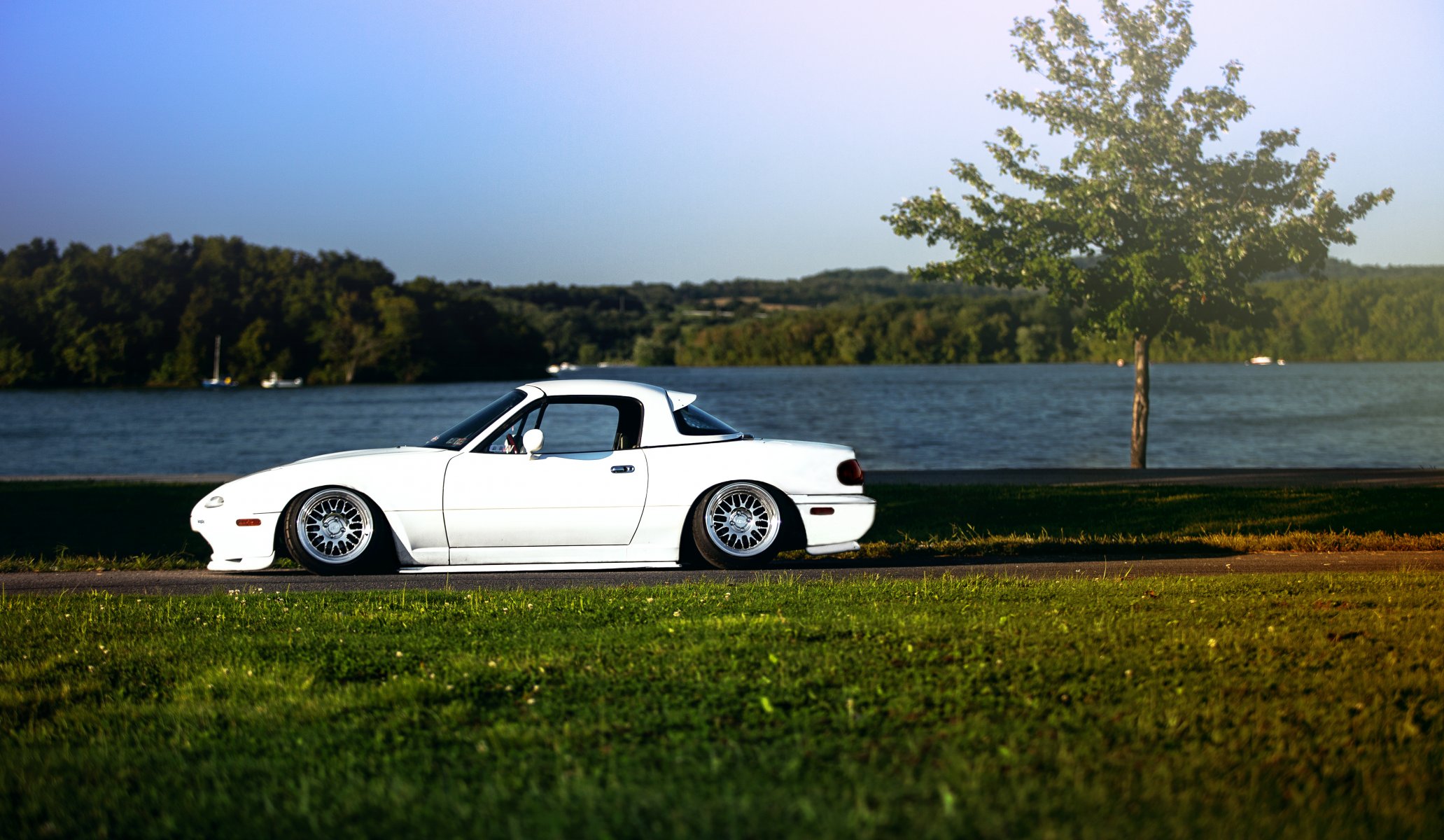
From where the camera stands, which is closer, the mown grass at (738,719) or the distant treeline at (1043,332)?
the mown grass at (738,719)

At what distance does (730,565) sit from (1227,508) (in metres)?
7.50

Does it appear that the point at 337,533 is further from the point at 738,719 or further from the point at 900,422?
the point at 900,422

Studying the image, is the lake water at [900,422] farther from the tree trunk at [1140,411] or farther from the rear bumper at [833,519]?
the rear bumper at [833,519]

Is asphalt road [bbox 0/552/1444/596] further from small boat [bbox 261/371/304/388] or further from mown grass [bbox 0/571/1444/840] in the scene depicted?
small boat [bbox 261/371/304/388]

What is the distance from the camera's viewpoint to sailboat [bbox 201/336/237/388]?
398 ft

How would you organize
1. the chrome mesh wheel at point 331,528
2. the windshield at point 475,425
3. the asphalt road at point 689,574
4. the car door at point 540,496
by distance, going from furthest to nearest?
1. the windshield at point 475,425
2. the chrome mesh wheel at point 331,528
3. the car door at point 540,496
4. the asphalt road at point 689,574

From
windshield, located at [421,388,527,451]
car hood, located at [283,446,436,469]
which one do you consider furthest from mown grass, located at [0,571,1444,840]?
windshield, located at [421,388,527,451]

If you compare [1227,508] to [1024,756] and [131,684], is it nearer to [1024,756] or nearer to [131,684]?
[1024,756]

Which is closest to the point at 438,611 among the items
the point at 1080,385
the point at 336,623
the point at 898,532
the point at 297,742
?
the point at 336,623

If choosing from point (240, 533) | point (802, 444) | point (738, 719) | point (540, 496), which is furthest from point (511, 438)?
point (738, 719)

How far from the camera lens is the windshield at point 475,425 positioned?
9.10 metres

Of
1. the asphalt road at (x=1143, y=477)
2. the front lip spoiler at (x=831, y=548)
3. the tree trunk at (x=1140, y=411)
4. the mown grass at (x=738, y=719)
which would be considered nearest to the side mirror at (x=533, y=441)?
the mown grass at (x=738, y=719)

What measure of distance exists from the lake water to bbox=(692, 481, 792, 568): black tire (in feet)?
76.3

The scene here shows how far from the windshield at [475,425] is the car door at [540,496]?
0.13 metres
